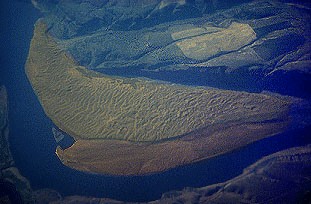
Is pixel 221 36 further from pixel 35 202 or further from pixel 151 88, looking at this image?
pixel 35 202

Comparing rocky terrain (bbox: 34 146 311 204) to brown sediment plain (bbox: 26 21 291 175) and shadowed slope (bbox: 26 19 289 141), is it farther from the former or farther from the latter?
shadowed slope (bbox: 26 19 289 141)

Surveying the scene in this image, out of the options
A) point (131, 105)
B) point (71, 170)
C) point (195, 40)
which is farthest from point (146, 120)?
point (195, 40)

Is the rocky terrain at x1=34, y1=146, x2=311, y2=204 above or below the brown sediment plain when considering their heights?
below

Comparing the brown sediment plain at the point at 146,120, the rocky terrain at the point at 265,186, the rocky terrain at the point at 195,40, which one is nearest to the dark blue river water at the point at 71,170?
the rocky terrain at the point at 265,186

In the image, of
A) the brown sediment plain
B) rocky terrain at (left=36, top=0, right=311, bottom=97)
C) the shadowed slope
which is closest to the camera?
the brown sediment plain

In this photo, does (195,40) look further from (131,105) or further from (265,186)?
(265,186)

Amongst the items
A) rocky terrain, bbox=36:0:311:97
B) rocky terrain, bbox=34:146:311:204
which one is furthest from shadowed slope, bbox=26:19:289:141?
rocky terrain, bbox=34:146:311:204
